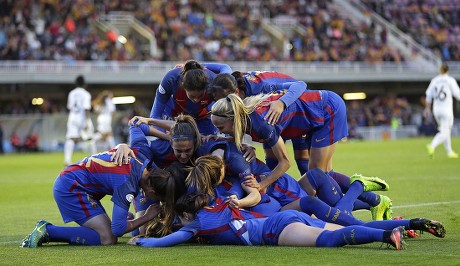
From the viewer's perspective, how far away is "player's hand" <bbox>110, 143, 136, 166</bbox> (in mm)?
8508

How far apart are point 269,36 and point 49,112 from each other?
15221 millimetres

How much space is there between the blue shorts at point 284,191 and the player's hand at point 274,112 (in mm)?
555

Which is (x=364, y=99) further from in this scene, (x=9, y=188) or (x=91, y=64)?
(x=9, y=188)

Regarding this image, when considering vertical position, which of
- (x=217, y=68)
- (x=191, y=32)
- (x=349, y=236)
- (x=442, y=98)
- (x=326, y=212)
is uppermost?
(x=191, y=32)

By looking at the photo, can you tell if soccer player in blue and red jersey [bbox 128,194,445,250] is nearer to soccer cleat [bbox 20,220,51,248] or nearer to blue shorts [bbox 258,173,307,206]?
blue shorts [bbox 258,173,307,206]

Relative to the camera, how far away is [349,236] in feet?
24.7

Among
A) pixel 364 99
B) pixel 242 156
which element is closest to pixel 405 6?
pixel 364 99

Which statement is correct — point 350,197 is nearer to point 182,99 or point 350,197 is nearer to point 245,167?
point 245,167

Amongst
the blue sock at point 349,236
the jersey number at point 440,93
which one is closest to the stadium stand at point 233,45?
the jersey number at point 440,93

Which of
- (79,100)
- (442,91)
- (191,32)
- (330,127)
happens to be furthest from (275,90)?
(191,32)

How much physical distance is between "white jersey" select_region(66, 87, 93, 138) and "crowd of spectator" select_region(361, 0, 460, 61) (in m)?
32.0

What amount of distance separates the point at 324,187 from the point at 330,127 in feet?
3.77

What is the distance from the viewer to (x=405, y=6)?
57750mm

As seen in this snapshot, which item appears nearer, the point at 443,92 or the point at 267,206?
the point at 267,206
